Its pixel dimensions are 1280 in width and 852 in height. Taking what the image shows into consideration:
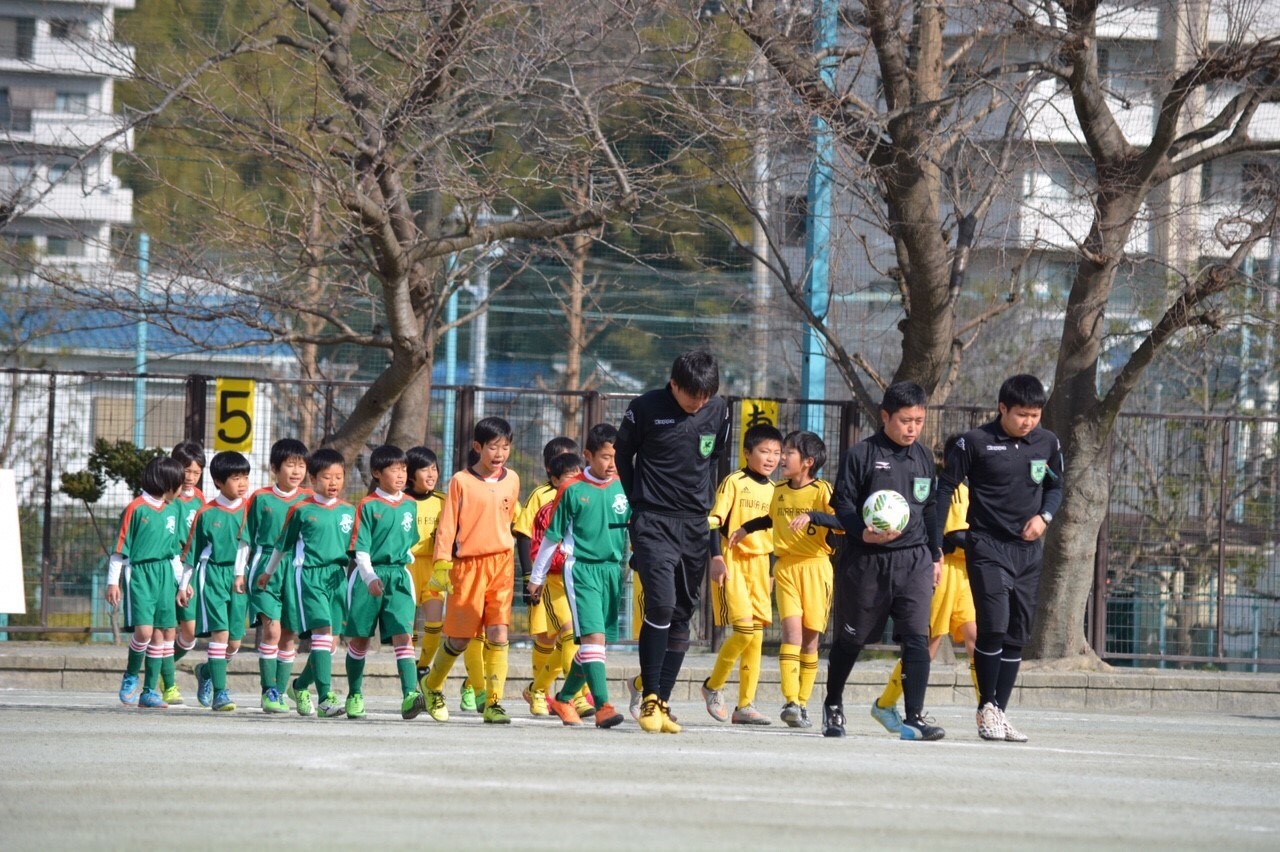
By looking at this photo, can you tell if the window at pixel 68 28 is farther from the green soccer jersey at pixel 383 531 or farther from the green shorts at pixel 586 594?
the green shorts at pixel 586 594

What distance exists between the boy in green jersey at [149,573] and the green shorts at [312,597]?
1275 millimetres

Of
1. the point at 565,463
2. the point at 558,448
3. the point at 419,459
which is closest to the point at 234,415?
the point at 419,459

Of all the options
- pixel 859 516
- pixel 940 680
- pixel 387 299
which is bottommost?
pixel 940 680

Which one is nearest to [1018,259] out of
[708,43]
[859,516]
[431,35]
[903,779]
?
[708,43]

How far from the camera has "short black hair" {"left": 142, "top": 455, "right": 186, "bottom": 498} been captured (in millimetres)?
12398

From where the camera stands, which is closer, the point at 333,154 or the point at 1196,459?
the point at 333,154

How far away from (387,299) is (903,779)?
8604mm

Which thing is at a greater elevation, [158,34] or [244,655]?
[158,34]

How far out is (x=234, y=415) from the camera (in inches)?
645

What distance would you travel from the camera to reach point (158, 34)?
2219 centimetres

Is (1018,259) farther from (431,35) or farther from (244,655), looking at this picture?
(244,655)

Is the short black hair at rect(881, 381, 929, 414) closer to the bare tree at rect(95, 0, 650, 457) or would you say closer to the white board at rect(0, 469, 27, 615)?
the bare tree at rect(95, 0, 650, 457)

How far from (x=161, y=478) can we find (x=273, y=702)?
6.14 feet

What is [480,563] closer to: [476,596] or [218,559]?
[476,596]
